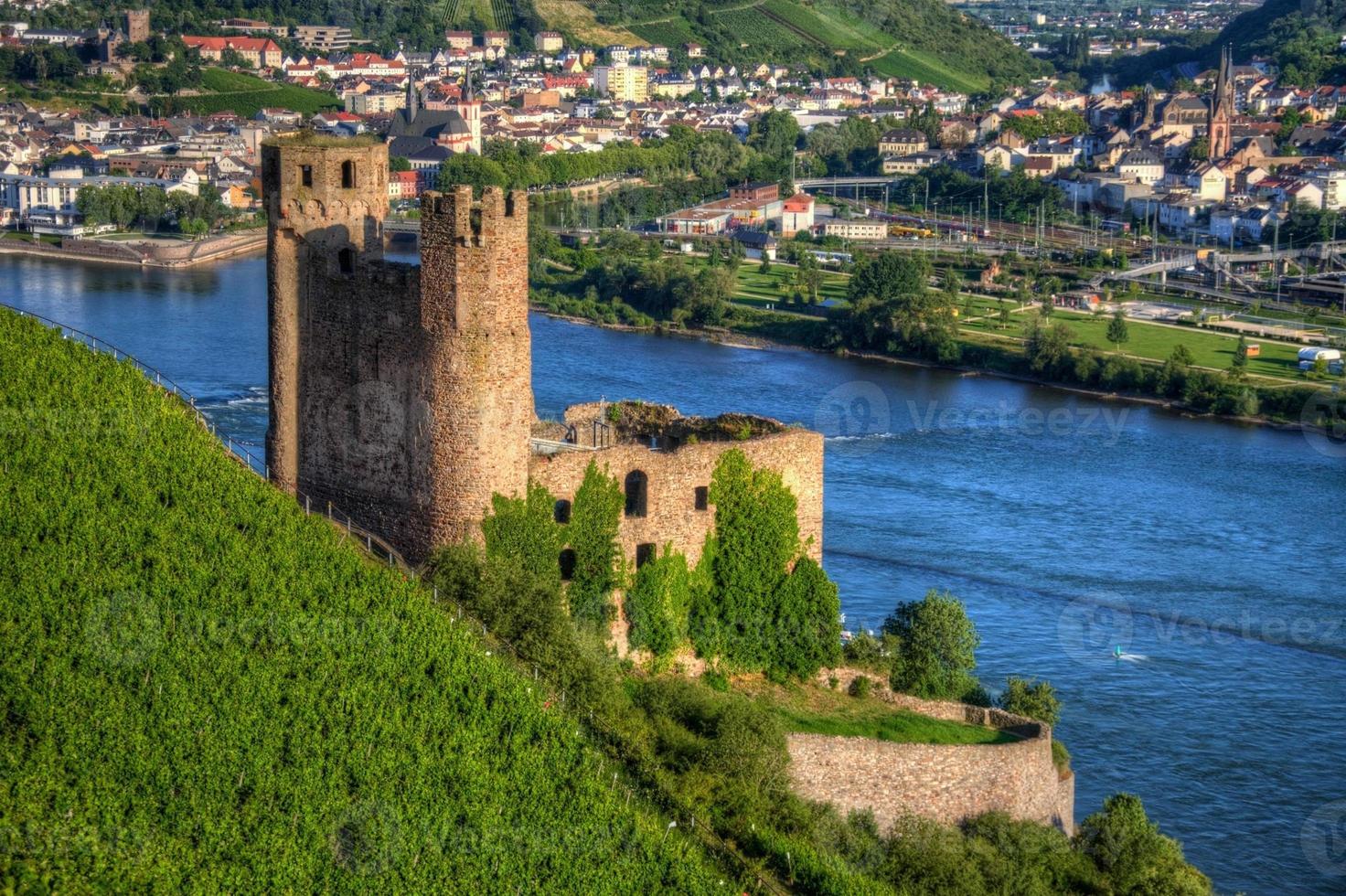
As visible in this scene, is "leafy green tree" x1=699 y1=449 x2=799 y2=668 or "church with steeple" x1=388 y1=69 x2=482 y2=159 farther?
"church with steeple" x1=388 y1=69 x2=482 y2=159

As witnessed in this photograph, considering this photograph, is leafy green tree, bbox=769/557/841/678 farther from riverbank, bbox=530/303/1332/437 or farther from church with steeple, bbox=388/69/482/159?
church with steeple, bbox=388/69/482/159

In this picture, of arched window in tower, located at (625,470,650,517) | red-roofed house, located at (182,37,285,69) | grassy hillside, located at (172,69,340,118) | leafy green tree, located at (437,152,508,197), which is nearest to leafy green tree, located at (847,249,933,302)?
leafy green tree, located at (437,152,508,197)

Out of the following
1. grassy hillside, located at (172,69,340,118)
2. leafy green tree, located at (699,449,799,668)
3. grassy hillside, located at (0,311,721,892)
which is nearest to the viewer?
grassy hillside, located at (0,311,721,892)

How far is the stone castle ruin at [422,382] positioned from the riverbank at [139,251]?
35.4 m

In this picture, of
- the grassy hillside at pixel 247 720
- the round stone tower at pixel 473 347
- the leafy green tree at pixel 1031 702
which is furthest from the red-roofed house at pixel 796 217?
the grassy hillside at pixel 247 720

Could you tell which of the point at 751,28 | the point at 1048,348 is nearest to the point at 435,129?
the point at 751,28

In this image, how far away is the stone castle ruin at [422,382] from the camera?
599 inches

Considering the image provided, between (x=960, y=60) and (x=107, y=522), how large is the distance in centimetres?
10125

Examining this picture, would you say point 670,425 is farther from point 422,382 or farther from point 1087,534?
point 1087,534

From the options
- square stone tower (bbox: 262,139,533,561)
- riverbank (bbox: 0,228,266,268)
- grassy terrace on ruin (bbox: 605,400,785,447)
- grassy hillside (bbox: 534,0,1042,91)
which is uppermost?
grassy hillside (bbox: 534,0,1042,91)

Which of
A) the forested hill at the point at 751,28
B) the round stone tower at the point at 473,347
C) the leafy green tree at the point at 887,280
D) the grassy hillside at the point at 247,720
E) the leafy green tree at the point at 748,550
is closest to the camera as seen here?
the grassy hillside at the point at 247,720

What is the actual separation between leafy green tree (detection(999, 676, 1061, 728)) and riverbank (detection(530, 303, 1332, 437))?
19.3m

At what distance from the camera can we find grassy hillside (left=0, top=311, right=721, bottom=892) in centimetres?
1085

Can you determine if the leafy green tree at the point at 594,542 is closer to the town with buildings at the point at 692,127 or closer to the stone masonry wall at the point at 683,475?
the stone masonry wall at the point at 683,475
